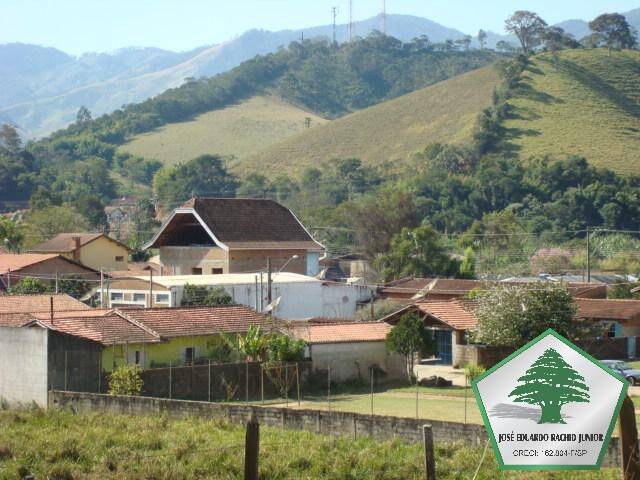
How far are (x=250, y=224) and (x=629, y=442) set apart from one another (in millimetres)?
47206

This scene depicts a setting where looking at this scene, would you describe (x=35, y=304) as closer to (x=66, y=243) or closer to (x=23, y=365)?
(x=23, y=365)

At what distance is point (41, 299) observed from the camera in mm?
43281

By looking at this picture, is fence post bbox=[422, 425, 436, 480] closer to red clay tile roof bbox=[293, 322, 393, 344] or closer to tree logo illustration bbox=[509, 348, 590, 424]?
tree logo illustration bbox=[509, 348, 590, 424]

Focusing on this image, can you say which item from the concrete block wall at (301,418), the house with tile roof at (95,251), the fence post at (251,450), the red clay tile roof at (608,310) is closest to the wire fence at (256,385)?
the concrete block wall at (301,418)

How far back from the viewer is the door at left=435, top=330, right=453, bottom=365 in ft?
136

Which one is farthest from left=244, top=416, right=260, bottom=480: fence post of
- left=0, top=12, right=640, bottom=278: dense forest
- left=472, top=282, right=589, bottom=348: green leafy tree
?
left=0, top=12, right=640, bottom=278: dense forest

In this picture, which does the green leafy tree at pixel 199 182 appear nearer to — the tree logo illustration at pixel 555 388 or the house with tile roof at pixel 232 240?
the house with tile roof at pixel 232 240

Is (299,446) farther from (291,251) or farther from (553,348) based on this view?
→ (291,251)

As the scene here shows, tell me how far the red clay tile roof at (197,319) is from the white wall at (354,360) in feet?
6.91

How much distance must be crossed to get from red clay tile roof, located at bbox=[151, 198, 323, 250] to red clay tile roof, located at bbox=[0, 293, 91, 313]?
1375cm

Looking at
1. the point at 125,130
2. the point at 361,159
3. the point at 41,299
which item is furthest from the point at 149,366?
the point at 125,130

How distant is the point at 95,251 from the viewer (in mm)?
67938

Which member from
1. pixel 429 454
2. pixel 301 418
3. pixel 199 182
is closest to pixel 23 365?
pixel 301 418

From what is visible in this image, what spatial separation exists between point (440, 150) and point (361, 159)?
16.0m
